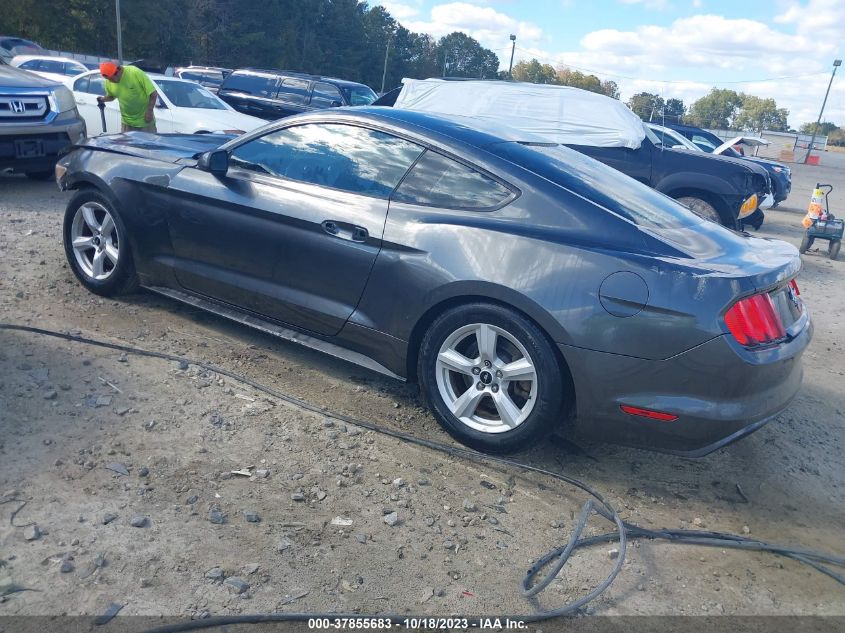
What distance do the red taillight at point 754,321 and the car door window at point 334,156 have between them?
6.16 ft

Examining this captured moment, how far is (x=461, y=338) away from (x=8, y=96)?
6804 mm

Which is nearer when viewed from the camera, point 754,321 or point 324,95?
point 754,321

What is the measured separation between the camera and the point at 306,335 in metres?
4.31

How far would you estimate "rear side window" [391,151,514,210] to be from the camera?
3795 millimetres

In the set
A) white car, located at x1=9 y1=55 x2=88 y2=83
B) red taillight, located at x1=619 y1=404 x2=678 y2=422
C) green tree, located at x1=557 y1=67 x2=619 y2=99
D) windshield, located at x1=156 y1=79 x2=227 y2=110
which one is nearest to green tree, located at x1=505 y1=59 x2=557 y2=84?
green tree, located at x1=557 y1=67 x2=619 y2=99

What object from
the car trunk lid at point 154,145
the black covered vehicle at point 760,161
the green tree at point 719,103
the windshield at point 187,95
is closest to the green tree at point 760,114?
the green tree at point 719,103

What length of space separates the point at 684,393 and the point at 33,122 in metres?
7.81

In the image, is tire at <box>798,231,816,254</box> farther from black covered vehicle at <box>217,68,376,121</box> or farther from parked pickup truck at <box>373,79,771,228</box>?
black covered vehicle at <box>217,68,376,121</box>

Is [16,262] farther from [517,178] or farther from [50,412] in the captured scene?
[517,178]

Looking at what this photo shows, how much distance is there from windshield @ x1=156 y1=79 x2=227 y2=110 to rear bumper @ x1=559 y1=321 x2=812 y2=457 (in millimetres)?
10206

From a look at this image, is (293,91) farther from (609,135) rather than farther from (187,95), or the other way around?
(609,135)

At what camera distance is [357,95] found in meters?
17.5

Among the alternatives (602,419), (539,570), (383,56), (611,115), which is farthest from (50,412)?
(383,56)

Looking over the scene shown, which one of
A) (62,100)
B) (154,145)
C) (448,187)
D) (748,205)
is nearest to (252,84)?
(62,100)
